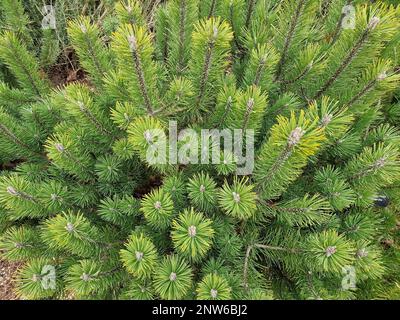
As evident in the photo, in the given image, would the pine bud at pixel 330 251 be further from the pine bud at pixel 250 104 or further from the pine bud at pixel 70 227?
the pine bud at pixel 70 227

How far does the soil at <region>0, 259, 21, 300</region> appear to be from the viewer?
2.06 meters

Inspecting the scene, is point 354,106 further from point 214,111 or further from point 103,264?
point 103,264

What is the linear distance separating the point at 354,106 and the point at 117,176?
3.45 feet

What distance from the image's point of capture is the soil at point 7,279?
6.75 ft

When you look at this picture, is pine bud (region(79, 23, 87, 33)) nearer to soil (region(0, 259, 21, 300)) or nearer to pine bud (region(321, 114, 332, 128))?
pine bud (region(321, 114, 332, 128))

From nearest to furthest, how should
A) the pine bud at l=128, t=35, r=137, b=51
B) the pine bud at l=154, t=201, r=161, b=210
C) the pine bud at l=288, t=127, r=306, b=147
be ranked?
the pine bud at l=288, t=127, r=306, b=147 < the pine bud at l=128, t=35, r=137, b=51 < the pine bud at l=154, t=201, r=161, b=210

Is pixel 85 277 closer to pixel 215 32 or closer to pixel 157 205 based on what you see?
pixel 157 205

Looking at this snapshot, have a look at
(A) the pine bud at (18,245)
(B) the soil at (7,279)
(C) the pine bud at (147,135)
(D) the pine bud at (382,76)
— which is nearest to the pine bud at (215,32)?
(C) the pine bud at (147,135)

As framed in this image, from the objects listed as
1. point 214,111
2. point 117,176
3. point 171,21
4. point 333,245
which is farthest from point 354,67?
point 117,176

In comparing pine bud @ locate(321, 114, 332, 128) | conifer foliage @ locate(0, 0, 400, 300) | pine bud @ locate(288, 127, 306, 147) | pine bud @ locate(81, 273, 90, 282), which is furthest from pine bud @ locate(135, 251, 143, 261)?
pine bud @ locate(321, 114, 332, 128)

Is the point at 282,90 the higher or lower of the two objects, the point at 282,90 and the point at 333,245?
the higher

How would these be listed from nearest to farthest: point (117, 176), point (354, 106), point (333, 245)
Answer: point (333, 245) → point (354, 106) → point (117, 176)

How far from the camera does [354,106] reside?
4.71 ft

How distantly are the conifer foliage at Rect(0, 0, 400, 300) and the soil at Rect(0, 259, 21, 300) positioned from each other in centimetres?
63
